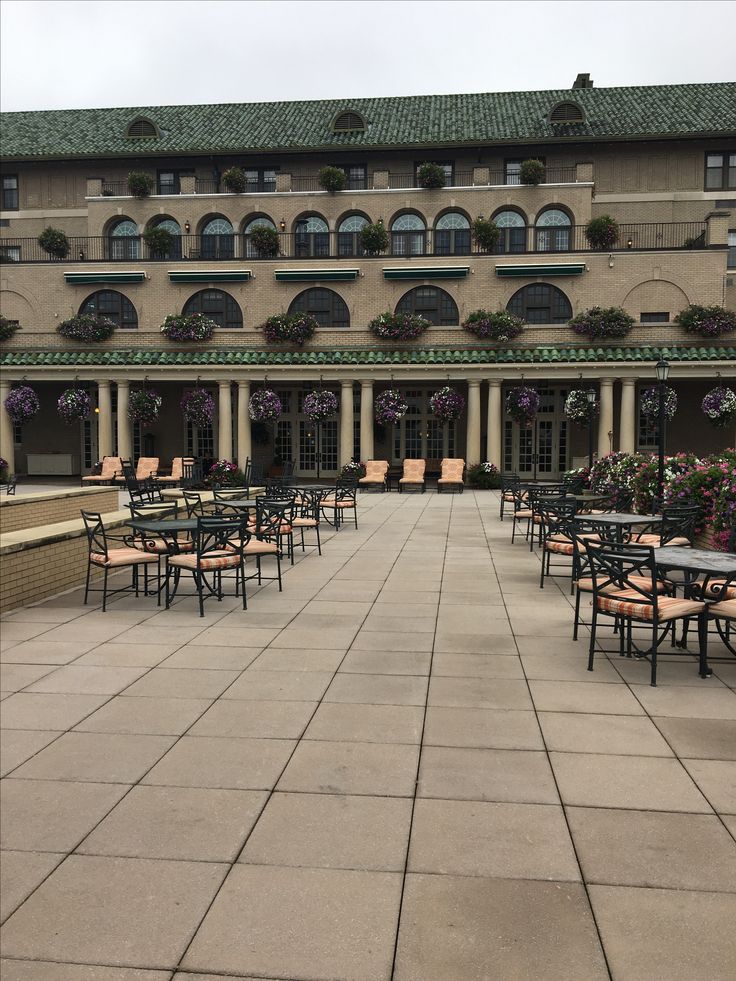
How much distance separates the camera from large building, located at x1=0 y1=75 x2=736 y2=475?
30406 mm

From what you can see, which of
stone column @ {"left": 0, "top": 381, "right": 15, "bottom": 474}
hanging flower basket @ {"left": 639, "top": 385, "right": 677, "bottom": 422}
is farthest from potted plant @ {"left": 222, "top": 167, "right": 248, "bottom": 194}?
Answer: hanging flower basket @ {"left": 639, "top": 385, "right": 677, "bottom": 422}

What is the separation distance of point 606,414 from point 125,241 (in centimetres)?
2638

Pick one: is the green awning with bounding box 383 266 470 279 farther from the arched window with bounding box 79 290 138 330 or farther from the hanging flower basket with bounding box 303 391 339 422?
the arched window with bounding box 79 290 138 330

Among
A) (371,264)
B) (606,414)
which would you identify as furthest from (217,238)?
(606,414)

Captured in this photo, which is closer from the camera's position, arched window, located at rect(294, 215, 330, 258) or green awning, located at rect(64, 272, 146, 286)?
green awning, located at rect(64, 272, 146, 286)

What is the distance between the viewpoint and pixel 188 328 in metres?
31.7

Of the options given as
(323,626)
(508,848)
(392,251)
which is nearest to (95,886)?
(508,848)

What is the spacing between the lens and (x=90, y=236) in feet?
128

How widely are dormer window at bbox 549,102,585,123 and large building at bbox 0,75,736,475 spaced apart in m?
0.09

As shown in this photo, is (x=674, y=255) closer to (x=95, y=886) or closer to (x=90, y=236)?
(x=90, y=236)

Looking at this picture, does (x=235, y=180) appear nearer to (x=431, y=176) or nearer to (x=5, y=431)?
(x=431, y=176)

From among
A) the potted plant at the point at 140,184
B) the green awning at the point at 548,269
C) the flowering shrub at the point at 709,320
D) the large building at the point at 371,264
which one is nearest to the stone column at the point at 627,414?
the large building at the point at 371,264

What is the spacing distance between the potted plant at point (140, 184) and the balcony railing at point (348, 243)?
7.56 ft

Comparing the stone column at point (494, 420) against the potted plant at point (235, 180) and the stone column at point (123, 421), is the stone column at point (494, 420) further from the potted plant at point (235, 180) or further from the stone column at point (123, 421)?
the potted plant at point (235, 180)
